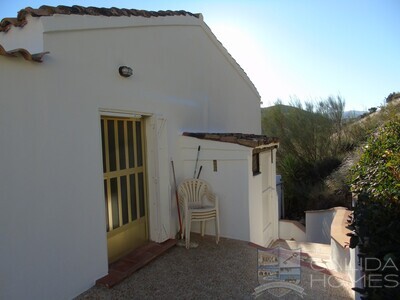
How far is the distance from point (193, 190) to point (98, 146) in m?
2.81

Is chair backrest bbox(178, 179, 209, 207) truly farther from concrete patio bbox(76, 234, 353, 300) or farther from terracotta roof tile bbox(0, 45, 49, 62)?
terracotta roof tile bbox(0, 45, 49, 62)

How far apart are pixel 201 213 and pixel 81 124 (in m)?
3.16

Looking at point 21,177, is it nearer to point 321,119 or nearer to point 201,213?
point 201,213

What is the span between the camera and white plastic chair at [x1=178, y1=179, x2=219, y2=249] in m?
6.14

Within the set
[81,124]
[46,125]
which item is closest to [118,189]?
[81,124]

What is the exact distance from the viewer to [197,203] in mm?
6793

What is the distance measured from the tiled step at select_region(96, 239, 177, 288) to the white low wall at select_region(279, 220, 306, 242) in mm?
5870

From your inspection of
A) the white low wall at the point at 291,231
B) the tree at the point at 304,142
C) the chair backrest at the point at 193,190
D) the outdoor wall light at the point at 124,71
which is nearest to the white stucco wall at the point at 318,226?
the white low wall at the point at 291,231

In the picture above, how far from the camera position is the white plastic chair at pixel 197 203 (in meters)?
6.14

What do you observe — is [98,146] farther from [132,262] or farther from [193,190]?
[193,190]

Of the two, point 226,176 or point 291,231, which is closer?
point 226,176

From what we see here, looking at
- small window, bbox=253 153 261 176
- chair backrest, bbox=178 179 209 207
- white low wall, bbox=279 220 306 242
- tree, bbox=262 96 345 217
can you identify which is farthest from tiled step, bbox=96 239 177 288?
tree, bbox=262 96 345 217

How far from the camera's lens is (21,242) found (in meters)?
3.51

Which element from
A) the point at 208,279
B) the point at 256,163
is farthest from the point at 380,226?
the point at 256,163
